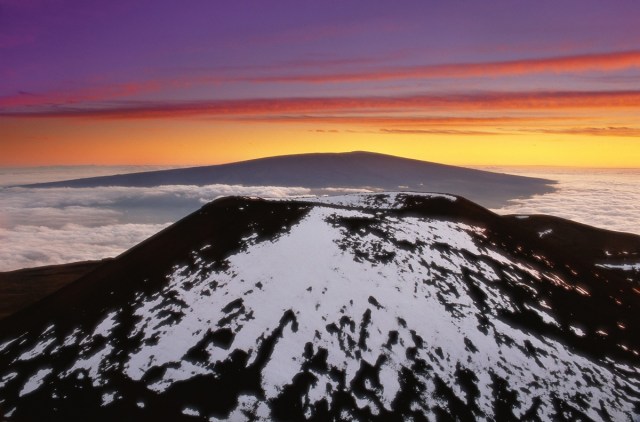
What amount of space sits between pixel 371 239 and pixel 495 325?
1414cm

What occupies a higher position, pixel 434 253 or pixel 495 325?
pixel 434 253

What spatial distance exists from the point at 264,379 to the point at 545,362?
2148 centimetres

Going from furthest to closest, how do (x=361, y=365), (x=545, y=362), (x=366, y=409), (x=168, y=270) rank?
(x=168, y=270) → (x=545, y=362) → (x=361, y=365) → (x=366, y=409)

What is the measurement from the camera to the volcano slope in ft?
101

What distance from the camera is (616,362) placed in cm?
3666

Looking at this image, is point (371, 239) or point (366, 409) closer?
point (366, 409)

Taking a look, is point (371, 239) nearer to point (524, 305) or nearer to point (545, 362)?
point (524, 305)

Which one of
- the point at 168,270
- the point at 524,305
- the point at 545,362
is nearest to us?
the point at 545,362

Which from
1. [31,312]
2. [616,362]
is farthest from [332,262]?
[31,312]

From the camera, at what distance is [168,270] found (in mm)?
44219

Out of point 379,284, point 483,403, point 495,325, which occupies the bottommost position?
point 483,403

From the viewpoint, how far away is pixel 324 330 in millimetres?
35312

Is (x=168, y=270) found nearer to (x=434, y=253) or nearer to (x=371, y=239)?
(x=371, y=239)

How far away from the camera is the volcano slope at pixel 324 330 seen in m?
30.7
